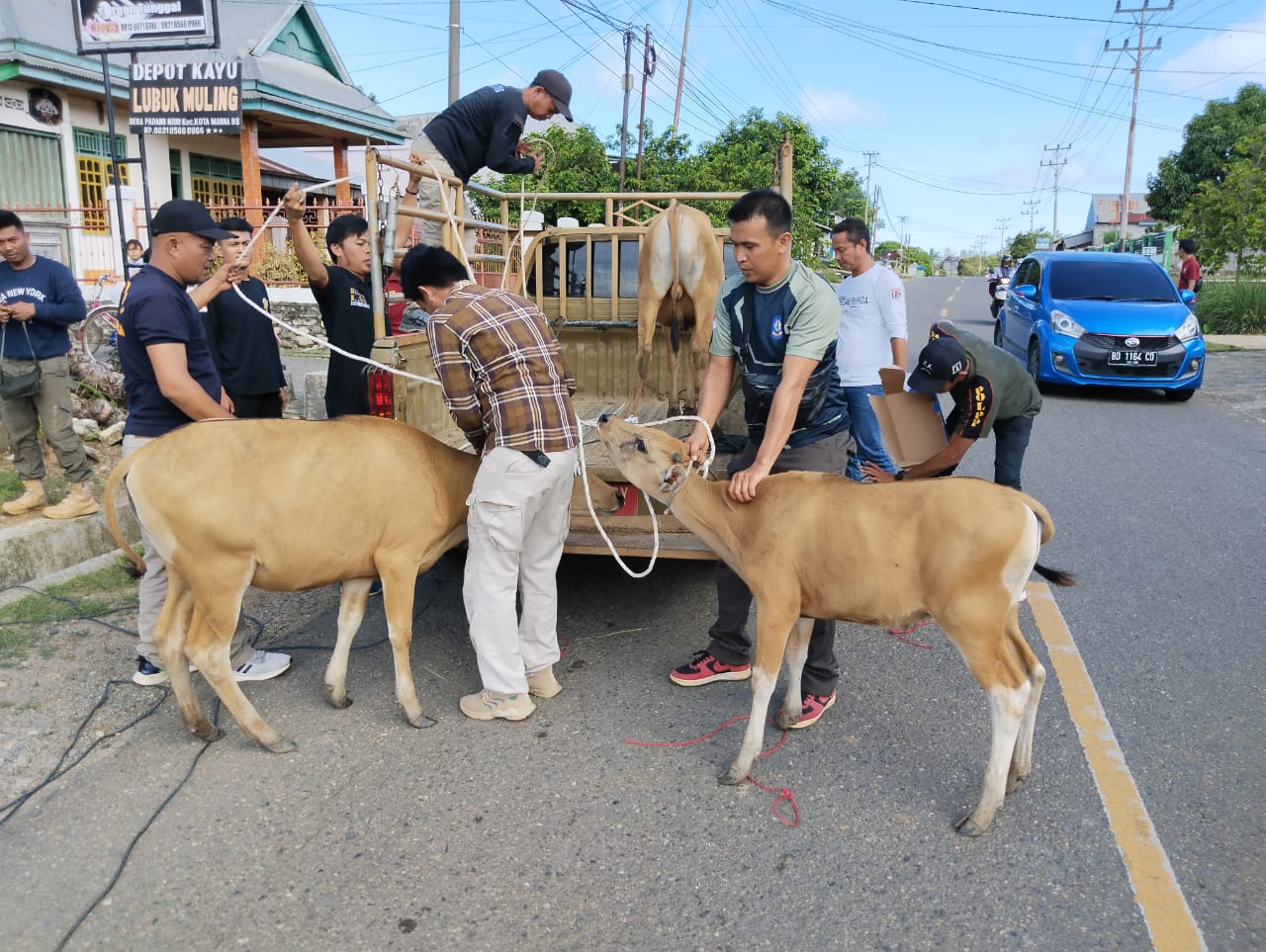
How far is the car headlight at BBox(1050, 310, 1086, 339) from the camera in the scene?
1247 cm

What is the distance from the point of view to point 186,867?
3.06 meters

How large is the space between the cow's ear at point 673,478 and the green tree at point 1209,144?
148 feet

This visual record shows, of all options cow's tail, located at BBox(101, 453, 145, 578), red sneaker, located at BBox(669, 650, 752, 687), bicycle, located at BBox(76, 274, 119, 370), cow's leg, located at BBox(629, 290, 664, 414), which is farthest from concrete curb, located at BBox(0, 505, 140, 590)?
bicycle, located at BBox(76, 274, 119, 370)

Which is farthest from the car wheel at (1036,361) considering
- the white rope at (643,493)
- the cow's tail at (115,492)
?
the cow's tail at (115,492)

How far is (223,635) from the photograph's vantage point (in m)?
3.70

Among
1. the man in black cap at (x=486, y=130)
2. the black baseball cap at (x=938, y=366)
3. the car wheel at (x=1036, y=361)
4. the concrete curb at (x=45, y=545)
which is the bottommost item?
the concrete curb at (x=45, y=545)

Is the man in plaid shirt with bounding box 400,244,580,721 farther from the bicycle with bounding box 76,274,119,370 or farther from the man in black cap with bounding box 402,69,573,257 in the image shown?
the bicycle with bounding box 76,274,119,370

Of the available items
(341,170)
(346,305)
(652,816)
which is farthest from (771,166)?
(652,816)

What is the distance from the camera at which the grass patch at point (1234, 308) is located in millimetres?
20266

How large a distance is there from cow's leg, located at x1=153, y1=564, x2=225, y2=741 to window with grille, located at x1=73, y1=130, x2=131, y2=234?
16.7 m

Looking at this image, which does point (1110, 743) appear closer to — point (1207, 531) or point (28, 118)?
point (1207, 531)

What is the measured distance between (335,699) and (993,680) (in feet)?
9.10

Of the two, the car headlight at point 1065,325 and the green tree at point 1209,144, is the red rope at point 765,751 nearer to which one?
the car headlight at point 1065,325

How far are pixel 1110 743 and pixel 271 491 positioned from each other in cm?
356
